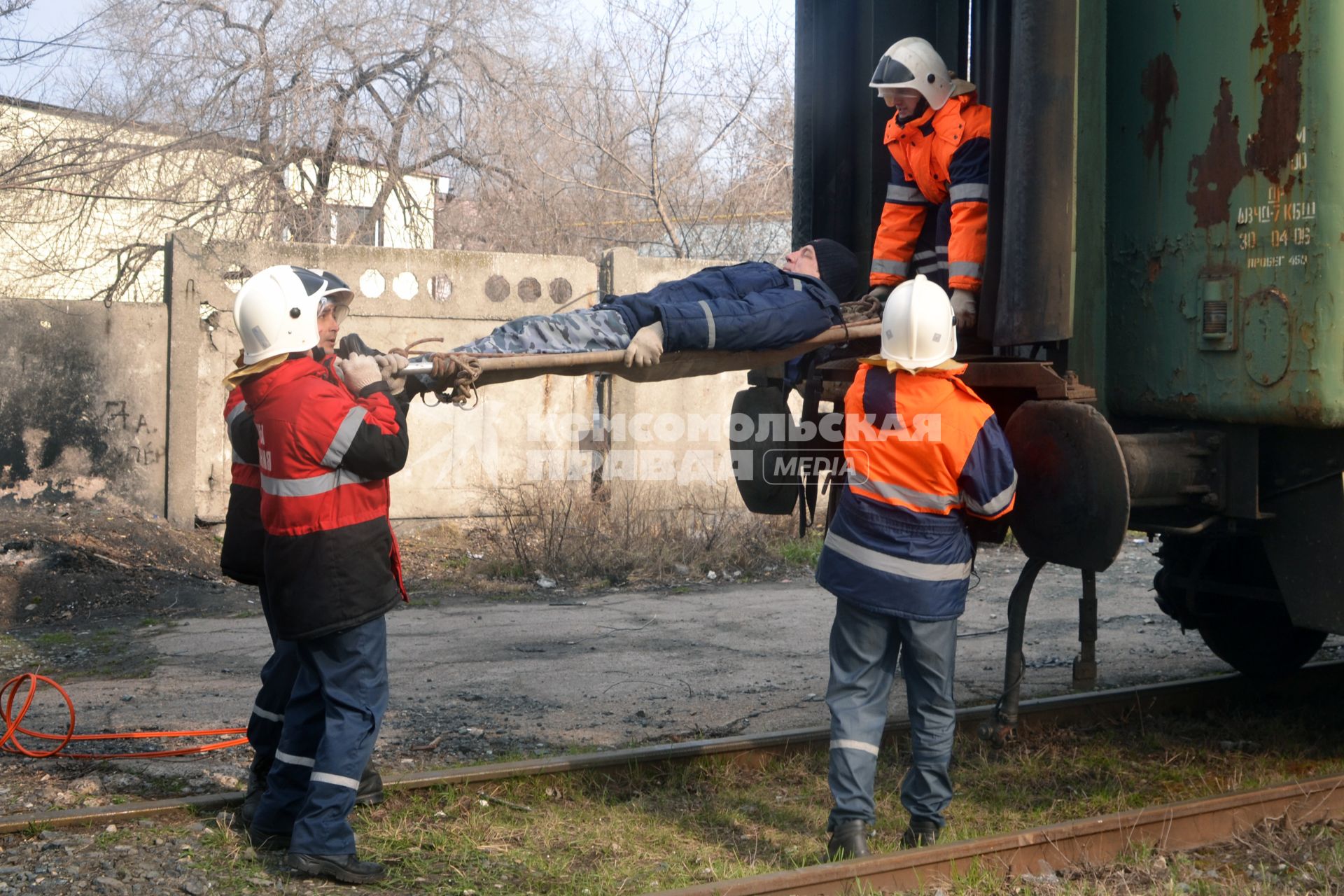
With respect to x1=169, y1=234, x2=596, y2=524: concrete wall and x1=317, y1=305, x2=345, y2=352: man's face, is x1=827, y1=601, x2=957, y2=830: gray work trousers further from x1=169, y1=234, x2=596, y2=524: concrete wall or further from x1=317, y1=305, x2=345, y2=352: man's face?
x1=169, y1=234, x2=596, y2=524: concrete wall

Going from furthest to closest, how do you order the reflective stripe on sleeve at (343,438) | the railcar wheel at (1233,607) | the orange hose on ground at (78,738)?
the railcar wheel at (1233,607)
the orange hose on ground at (78,738)
the reflective stripe on sleeve at (343,438)

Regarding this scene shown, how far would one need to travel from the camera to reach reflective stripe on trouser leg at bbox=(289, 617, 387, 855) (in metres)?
3.53

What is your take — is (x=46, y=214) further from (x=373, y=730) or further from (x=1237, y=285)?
(x=1237, y=285)

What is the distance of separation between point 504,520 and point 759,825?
5.39 metres

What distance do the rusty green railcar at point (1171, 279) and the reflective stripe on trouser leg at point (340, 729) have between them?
79.7 inches

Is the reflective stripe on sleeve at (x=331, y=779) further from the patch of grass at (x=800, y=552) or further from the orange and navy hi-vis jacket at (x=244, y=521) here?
the patch of grass at (x=800, y=552)

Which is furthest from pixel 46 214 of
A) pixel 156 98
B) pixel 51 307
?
pixel 51 307

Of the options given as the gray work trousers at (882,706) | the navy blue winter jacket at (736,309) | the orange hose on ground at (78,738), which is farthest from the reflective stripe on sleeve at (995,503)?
the orange hose on ground at (78,738)

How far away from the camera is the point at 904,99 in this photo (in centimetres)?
453

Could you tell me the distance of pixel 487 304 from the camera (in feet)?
32.7

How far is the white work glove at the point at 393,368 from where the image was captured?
372cm

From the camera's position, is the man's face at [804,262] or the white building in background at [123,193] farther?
the white building in background at [123,193]

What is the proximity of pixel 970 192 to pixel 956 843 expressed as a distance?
2194mm

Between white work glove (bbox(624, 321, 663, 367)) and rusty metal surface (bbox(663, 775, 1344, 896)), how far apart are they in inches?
62.3
